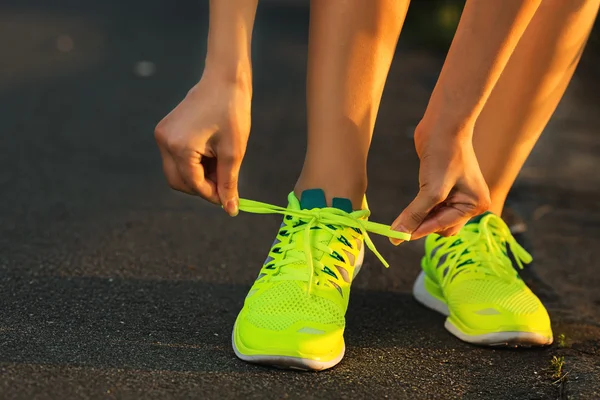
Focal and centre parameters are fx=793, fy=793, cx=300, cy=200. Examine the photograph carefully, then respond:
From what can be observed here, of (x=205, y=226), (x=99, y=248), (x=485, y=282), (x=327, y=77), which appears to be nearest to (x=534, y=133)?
(x=485, y=282)

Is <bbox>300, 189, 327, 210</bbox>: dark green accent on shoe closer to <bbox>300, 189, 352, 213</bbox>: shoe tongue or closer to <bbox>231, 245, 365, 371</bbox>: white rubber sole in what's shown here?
<bbox>300, 189, 352, 213</bbox>: shoe tongue

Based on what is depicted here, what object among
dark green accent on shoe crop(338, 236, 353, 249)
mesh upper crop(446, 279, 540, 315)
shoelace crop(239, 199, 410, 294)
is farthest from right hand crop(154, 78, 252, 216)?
mesh upper crop(446, 279, 540, 315)

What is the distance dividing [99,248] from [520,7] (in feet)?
3.16

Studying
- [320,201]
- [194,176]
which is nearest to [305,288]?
[320,201]

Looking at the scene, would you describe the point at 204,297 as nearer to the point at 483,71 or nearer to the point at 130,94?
the point at 483,71

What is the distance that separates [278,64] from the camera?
146 inches

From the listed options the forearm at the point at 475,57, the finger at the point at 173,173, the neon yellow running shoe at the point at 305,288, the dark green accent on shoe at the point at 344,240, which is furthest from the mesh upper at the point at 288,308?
the forearm at the point at 475,57

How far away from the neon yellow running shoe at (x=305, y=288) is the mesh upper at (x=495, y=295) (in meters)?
0.20

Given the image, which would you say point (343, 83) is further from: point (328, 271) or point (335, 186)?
point (328, 271)

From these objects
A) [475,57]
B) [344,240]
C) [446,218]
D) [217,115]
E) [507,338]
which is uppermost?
[475,57]

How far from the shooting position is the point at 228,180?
3.76 feet

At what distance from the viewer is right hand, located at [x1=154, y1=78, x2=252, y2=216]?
1110 millimetres

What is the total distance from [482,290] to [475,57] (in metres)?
0.44

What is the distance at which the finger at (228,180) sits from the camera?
113 centimetres
